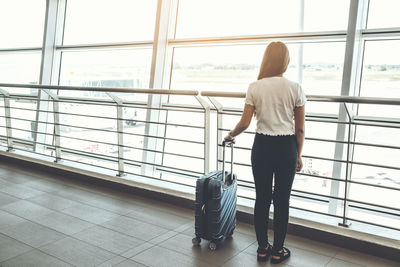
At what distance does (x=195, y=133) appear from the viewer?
4301 millimetres

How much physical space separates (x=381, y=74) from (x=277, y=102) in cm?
160

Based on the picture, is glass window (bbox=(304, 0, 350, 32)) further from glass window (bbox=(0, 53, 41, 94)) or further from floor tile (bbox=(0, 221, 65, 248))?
glass window (bbox=(0, 53, 41, 94))

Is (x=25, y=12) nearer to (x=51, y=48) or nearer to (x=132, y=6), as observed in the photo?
(x=51, y=48)

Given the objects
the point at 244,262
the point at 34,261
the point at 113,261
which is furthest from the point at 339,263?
the point at 34,261

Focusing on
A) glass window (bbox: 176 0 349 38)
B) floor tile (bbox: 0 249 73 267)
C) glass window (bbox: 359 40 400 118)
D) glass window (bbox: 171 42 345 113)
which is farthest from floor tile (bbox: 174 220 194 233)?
glass window (bbox: 176 0 349 38)

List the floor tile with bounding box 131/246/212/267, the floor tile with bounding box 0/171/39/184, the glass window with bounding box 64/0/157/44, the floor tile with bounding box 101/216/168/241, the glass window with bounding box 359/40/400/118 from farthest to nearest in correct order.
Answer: the glass window with bounding box 64/0/157/44 → the floor tile with bounding box 0/171/39/184 → the glass window with bounding box 359/40/400/118 → the floor tile with bounding box 101/216/168/241 → the floor tile with bounding box 131/246/212/267

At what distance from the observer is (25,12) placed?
5.98m

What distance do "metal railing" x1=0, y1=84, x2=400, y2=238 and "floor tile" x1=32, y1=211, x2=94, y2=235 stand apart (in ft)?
2.83

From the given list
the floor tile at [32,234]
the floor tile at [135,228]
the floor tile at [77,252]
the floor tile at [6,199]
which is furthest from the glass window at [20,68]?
the floor tile at [77,252]

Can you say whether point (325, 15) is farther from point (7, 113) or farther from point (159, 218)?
point (7, 113)

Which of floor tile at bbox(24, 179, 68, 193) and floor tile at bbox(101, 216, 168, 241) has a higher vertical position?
floor tile at bbox(24, 179, 68, 193)

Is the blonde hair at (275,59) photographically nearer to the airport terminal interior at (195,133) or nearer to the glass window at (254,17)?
the airport terminal interior at (195,133)

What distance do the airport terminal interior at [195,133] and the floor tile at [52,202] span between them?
0.02 m

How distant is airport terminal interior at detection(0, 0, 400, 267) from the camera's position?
2480 mm
